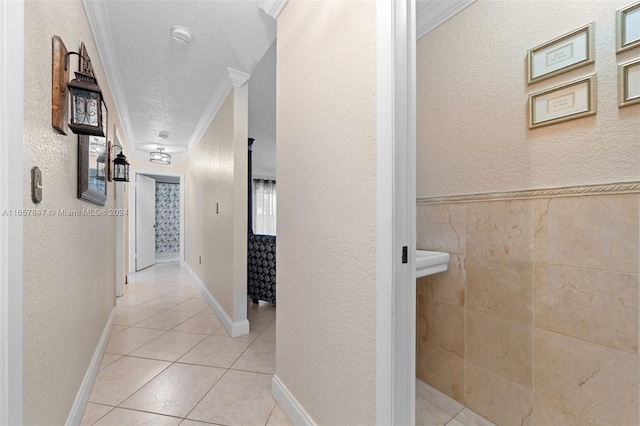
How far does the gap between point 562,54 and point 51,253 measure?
2324mm

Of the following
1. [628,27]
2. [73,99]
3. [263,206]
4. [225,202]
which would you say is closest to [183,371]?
[225,202]

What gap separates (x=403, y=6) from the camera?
3.04 ft

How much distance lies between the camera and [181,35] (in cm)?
192

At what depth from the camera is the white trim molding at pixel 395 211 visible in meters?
0.92

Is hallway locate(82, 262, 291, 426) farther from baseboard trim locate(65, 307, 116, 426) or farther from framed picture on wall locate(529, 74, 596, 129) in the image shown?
framed picture on wall locate(529, 74, 596, 129)

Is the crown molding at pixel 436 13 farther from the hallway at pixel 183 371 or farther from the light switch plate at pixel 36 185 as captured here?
the hallway at pixel 183 371

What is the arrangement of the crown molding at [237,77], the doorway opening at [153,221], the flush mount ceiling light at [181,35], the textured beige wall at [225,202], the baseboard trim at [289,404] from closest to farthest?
the baseboard trim at [289,404] → the flush mount ceiling light at [181,35] → the crown molding at [237,77] → the textured beige wall at [225,202] → the doorway opening at [153,221]

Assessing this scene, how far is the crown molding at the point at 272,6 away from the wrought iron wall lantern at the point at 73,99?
1.02m

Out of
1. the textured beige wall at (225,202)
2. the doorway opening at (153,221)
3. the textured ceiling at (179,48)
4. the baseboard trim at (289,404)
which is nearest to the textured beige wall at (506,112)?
the textured ceiling at (179,48)

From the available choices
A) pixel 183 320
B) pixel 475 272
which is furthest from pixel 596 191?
pixel 183 320

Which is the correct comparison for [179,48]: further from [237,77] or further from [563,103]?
[563,103]

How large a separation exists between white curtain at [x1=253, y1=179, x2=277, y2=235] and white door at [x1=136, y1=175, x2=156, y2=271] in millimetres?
2554

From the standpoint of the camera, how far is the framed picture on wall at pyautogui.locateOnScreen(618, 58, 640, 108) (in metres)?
1.05

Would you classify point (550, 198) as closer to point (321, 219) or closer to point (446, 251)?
point (446, 251)
